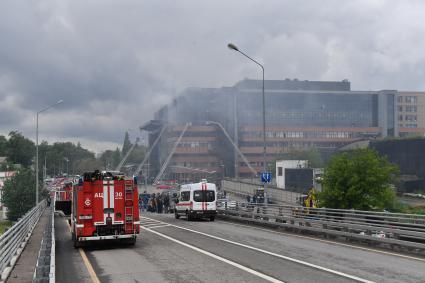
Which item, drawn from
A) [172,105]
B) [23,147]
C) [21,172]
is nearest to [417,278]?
[21,172]

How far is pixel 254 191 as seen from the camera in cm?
5962

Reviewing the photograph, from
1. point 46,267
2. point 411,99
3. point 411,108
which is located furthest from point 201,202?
point 411,99

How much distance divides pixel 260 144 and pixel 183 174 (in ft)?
61.7

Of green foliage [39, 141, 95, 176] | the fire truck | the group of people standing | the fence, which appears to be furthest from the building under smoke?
the fire truck

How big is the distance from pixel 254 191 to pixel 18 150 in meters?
113

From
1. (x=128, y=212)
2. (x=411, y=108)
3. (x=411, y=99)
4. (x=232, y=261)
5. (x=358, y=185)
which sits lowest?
(x=232, y=261)

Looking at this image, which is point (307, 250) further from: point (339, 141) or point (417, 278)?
point (339, 141)

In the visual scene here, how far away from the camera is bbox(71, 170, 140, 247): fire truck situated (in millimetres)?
17297

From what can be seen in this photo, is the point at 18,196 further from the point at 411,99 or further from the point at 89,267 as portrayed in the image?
Result: the point at 411,99

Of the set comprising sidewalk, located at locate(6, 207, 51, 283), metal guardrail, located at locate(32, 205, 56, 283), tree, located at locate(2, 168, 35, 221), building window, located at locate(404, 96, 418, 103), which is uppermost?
building window, located at locate(404, 96, 418, 103)

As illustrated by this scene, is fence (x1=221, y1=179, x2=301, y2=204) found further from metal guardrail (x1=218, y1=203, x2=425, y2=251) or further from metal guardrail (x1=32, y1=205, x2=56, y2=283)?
metal guardrail (x1=32, y1=205, x2=56, y2=283)

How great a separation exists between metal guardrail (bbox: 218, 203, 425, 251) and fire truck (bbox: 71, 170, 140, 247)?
7.52m

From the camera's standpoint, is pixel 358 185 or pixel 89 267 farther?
pixel 358 185

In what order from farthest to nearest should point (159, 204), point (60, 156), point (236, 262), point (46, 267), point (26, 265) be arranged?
point (60, 156), point (159, 204), point (26, 265), point (236, 262), point (46, 267)
